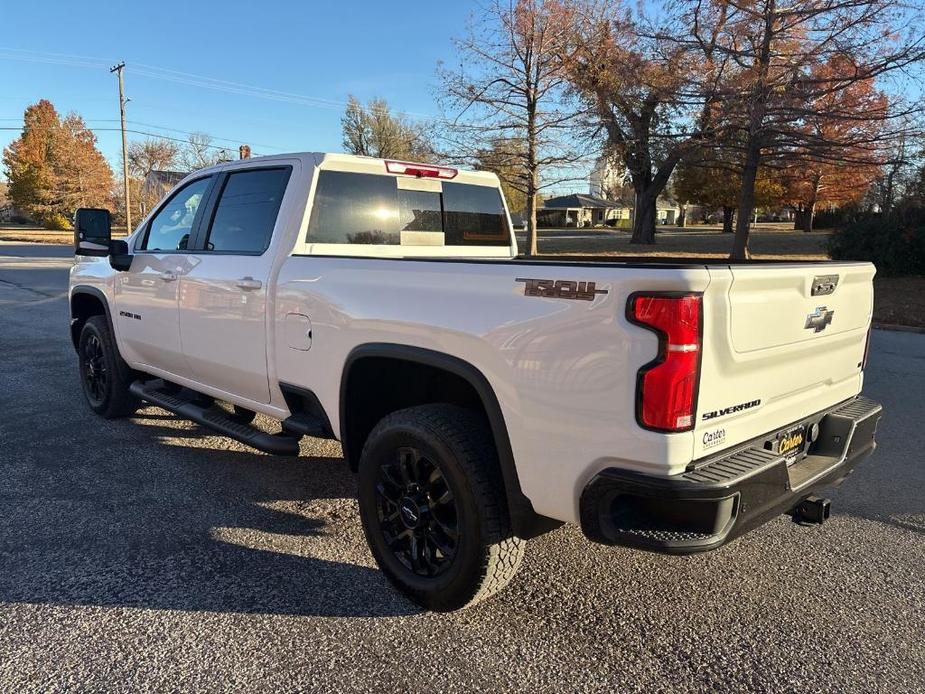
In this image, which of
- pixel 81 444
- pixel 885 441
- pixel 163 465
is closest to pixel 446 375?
pixel 163 465

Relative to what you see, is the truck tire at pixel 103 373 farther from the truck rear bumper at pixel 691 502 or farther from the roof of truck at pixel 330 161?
the truck rear bumper at pixel 691 502

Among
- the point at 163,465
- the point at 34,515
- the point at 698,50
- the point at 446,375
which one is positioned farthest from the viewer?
the point at 698,50

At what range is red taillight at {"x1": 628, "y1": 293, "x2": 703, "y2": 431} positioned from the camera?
2.17m

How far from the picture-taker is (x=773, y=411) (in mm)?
2648

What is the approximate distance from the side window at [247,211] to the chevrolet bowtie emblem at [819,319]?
9.02ft

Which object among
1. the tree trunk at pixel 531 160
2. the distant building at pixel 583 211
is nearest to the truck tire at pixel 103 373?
the tree trunk at pixel 531 160

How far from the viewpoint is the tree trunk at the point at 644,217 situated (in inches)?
1261

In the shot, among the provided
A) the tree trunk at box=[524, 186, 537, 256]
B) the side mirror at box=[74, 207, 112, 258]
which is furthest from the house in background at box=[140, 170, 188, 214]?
the side mirror at box=[74, 207, 112, 258]

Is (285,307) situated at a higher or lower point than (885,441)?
higher

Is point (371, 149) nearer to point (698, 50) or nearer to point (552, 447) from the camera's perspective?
point (698, 50)

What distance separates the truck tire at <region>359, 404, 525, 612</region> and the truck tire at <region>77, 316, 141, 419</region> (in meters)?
3.17

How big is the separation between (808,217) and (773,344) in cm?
4820

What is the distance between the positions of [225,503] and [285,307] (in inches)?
51.3

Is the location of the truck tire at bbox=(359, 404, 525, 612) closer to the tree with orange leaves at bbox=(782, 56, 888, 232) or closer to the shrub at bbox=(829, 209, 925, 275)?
the tree with orange leaves at bbox=(782, 56, 888, 232)
